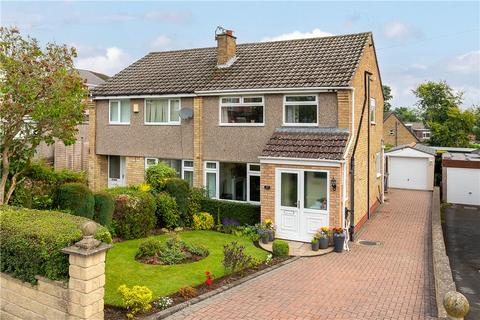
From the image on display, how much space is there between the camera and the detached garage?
2945cm

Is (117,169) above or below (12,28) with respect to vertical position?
below

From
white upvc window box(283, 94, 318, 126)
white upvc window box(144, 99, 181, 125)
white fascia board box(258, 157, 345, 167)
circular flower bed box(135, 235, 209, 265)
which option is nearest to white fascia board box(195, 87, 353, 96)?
white upvc window box(283, 94, 318, 126)

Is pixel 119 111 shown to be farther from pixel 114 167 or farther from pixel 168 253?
pixel 168 253

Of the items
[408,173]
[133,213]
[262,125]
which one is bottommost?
[133,213]

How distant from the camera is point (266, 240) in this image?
14.4m

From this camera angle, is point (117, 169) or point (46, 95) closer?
point (46, 95)

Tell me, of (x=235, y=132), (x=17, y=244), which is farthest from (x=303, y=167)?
(x=17, y=244)

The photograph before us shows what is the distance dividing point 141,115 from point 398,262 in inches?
523

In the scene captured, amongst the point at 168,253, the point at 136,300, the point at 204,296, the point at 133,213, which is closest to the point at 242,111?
the point at 133,213

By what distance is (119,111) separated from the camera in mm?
20750

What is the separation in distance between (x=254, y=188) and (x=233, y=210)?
1295 millimetres

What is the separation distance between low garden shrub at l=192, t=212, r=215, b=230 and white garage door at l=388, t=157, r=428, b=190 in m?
18.9

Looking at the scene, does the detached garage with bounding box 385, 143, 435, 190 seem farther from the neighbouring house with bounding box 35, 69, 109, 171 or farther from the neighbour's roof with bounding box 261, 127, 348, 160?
the neighbouring house with bounding box 35, 69, 109, 171

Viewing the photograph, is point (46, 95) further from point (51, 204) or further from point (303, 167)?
point (303, 167)
